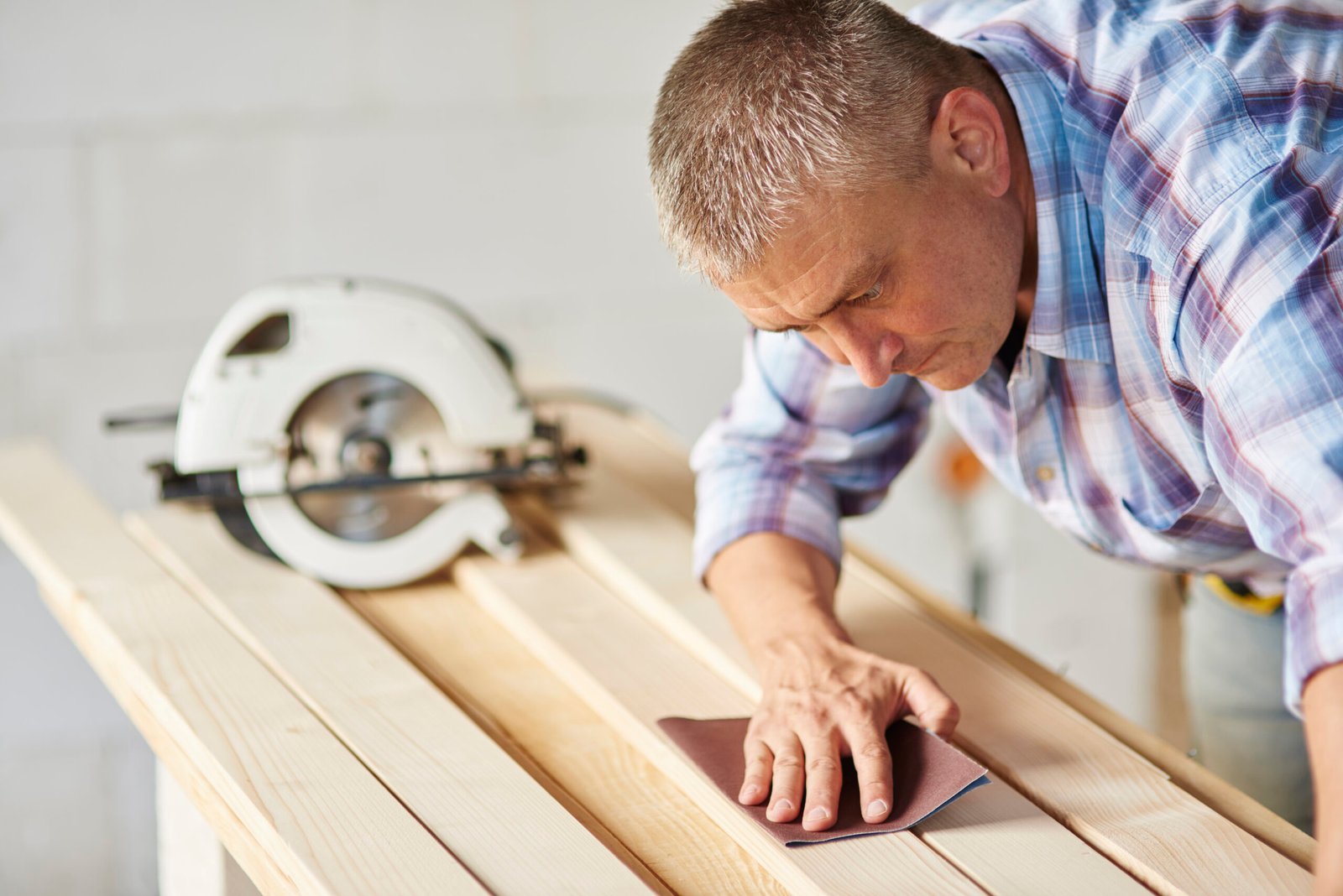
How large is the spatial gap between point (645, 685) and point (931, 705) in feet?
0.99

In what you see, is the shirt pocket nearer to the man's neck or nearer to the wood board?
the man's neck

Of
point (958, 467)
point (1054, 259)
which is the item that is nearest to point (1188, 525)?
point (1054, 259)

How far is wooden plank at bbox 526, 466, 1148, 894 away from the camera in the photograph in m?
0.99

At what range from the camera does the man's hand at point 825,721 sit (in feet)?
3.53

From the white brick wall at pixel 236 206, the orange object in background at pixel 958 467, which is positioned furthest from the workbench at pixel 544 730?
the orange object in background at pixel 958 467

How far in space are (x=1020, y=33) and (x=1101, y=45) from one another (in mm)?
100

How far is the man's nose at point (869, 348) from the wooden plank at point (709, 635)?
35 centimetres

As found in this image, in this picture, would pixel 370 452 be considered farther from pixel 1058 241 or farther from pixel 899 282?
pixel 1058 241

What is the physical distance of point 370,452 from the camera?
159cm

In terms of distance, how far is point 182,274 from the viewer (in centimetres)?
254

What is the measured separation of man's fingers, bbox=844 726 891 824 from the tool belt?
0.80m

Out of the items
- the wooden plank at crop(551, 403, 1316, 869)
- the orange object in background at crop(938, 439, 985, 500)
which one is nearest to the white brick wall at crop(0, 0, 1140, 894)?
the wooden plank at crop(551, 403, 1316, 869)

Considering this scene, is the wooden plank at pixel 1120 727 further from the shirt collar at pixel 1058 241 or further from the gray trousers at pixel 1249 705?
the gray trousers at pixel 1249 705

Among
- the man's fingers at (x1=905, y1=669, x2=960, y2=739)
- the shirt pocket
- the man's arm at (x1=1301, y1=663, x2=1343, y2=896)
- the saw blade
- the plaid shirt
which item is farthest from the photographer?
the saw blade
